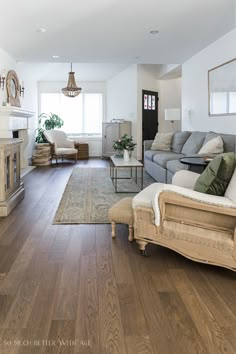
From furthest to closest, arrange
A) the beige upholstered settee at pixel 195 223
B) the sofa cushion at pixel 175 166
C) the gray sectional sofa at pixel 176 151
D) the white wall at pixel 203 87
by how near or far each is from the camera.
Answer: the white wall at pixel 203 87
the gray sectional sofa at pixel 176 151
the sofa cushion at pixel 175 166
the beige upholstered settee at pixel 195 223

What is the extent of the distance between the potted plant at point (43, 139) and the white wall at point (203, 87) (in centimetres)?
375

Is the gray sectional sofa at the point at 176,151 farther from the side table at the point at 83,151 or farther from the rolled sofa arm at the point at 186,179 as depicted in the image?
the side table at the point at 83,151

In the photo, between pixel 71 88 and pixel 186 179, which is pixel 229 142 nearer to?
pixel 186 179

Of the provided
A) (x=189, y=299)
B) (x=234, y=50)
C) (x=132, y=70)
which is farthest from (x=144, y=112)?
(x=189, y=299)

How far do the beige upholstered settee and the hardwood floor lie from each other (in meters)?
0.17

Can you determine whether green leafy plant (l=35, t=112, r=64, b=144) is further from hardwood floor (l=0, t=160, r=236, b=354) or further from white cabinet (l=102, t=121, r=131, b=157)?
hardwood floor (l=0, t=160, r=236, b=354)

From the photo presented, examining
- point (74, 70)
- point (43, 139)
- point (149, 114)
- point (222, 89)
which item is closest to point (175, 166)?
point (222, 89)

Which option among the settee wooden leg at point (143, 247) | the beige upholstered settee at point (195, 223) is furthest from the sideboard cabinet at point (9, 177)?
the beige upholstered settee at point (195, 223)

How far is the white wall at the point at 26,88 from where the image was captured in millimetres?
6492

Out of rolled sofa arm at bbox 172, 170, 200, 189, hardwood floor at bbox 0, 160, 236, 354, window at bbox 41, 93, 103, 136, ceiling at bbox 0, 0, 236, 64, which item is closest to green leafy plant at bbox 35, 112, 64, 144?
window at bbox 41, 93, 103, 136

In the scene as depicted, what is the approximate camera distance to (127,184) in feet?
20.1

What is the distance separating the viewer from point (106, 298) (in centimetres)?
221

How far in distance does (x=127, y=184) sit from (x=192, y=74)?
283 centimetres

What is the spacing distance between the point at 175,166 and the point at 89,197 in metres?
1.34
